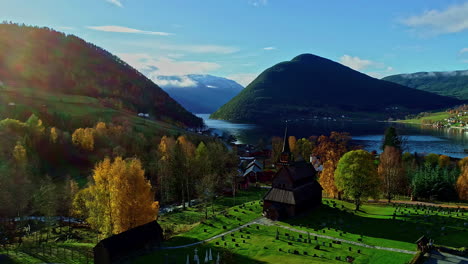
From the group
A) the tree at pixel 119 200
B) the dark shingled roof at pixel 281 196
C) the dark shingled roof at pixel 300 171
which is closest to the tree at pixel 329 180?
the dark shingled roof at pixel 300 171

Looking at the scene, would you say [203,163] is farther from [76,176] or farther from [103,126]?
[103,126]

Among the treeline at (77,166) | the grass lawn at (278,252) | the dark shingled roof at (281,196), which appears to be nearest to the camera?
the grass lawn at (278,252)

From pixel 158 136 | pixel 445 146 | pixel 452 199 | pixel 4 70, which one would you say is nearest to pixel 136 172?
pixel 452 199

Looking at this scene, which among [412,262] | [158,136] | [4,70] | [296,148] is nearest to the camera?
[412,262]

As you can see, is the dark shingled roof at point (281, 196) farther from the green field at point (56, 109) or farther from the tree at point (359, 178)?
the green field at point (56, 109)

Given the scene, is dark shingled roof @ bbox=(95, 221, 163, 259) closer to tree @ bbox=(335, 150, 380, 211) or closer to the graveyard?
the graveyard
